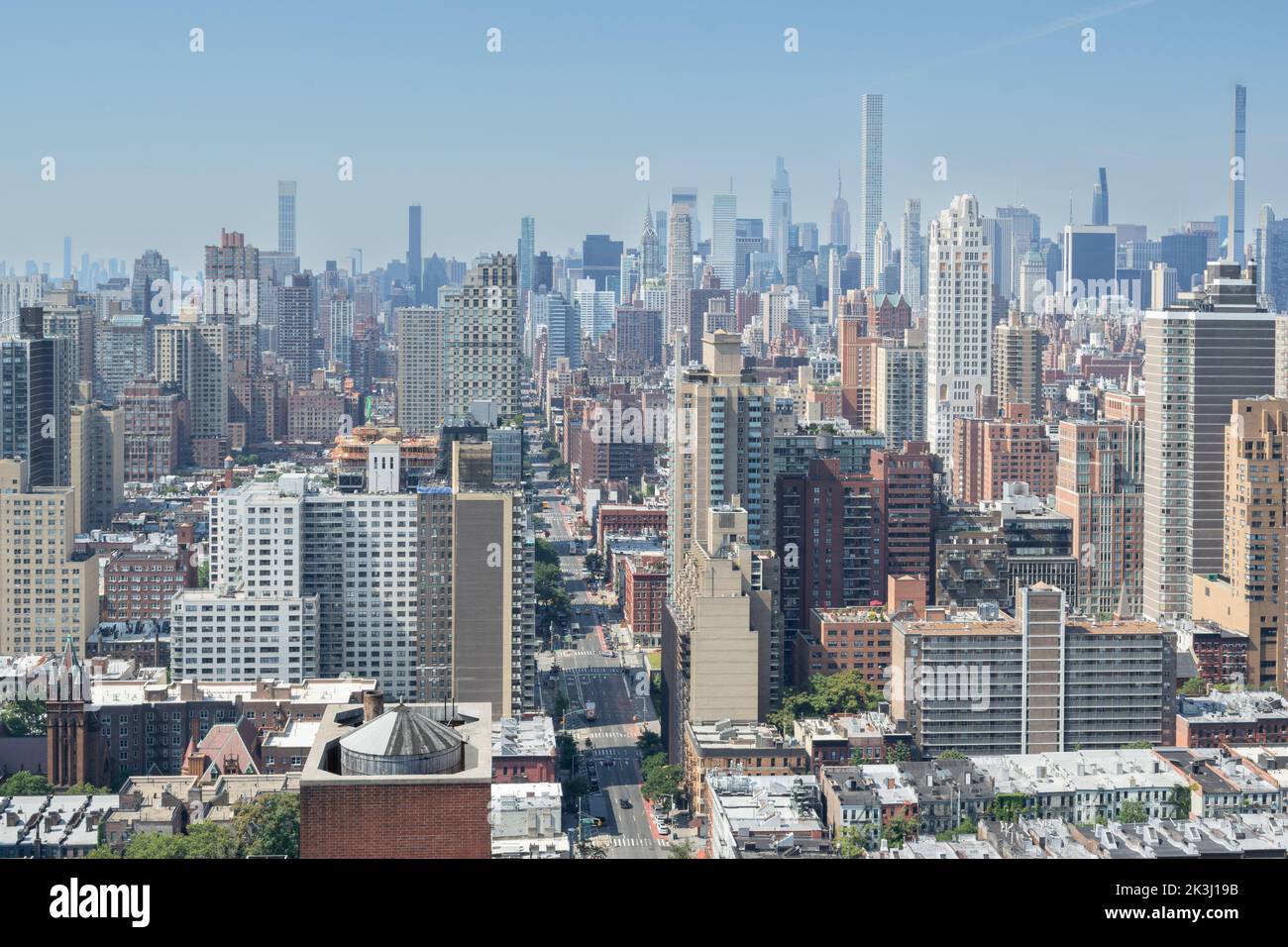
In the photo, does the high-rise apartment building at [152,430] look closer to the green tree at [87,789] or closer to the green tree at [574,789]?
the green tree at [87,789]

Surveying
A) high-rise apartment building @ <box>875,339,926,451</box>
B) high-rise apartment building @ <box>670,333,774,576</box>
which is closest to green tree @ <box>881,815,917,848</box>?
high-rise apartment building @ <box>670,333,774,576</box>

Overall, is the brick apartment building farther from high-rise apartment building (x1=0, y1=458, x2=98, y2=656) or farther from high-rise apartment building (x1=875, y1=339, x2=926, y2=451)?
high-rise apartment building (x1=875, y1=339, x2=926, y2=451)

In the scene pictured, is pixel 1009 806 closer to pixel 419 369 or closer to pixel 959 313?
pixel 959 313

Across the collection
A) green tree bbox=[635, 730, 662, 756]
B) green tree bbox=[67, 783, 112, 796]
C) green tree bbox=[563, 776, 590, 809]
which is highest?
green tree bbox=[67, 783, 112, 796]

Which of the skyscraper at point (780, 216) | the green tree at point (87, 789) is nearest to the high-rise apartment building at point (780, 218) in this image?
the skyscraper at point (780, 216)
